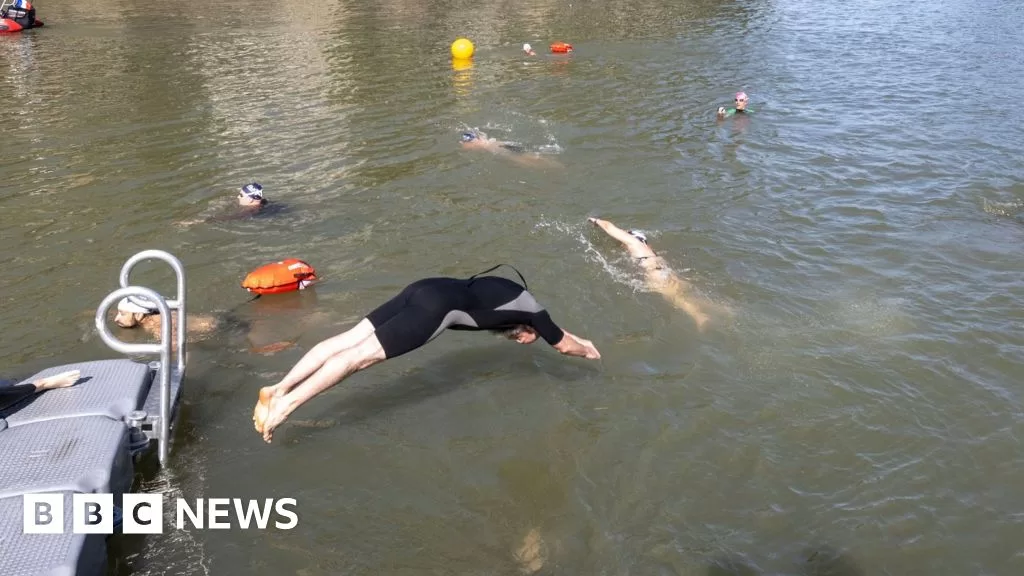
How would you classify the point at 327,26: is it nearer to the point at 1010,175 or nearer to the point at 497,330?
the point at 1010,175

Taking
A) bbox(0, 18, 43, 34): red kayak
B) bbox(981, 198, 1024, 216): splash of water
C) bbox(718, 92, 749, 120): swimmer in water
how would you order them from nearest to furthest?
bbox(981, 198, 1024, 216): splash of water < bbox(718, 92, 749, 120): swimmer in water < bbox(0, 18, 43, 34): red kayak

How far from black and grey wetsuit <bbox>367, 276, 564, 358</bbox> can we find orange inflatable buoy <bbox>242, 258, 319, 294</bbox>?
3.56 metres

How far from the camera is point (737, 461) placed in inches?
277

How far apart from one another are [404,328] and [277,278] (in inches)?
158

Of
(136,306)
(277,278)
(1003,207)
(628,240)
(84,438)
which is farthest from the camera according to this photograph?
(1003,207)

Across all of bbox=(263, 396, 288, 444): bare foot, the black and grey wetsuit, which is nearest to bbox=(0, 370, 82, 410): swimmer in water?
bbox=(263, 396, 288, 444): bare foot

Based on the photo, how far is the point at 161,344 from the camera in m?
5.90

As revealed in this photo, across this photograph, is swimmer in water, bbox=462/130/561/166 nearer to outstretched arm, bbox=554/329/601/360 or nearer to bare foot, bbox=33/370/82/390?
outstretched arm, bbox=554/329/601/360

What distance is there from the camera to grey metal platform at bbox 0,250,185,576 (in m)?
4.60

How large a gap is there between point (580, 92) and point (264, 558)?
17.3 metres

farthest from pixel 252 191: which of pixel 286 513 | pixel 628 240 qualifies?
pixel 286 513

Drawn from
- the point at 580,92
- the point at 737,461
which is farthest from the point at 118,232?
the point at 580,92

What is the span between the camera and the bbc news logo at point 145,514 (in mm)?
4793

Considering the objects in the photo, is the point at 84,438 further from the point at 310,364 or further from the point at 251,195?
the point at 251,195
